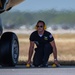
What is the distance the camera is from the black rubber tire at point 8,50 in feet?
54.3

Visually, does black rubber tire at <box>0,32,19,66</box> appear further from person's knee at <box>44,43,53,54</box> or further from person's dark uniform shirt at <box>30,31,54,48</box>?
person's knee at <box>44,43,53,54</box>

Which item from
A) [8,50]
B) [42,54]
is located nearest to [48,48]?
[42,54]

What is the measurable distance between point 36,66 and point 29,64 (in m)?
0.21

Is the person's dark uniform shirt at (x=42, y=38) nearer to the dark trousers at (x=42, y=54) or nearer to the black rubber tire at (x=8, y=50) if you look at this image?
the dark trousers at (x=42, y=54)

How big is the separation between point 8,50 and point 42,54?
2.92 feet

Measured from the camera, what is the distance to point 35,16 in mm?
32312

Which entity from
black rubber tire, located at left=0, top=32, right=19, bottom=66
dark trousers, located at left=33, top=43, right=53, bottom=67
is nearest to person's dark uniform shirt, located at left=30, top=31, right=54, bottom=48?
dark trousers, located at left=33, top=43, right=53, bottom=67

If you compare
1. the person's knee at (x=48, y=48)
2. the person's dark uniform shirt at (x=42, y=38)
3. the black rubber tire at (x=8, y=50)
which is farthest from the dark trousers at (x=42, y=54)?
the black rubber tire at (x=8, y=50)

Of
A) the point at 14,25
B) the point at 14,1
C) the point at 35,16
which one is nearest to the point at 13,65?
the point at 14,1

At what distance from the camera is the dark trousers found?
16406 mm

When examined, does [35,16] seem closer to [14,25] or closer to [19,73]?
[14,25]

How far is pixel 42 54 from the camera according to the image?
16656 millimetres

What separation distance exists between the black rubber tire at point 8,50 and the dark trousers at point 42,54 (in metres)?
0.63

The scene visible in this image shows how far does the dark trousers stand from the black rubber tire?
63 cm
